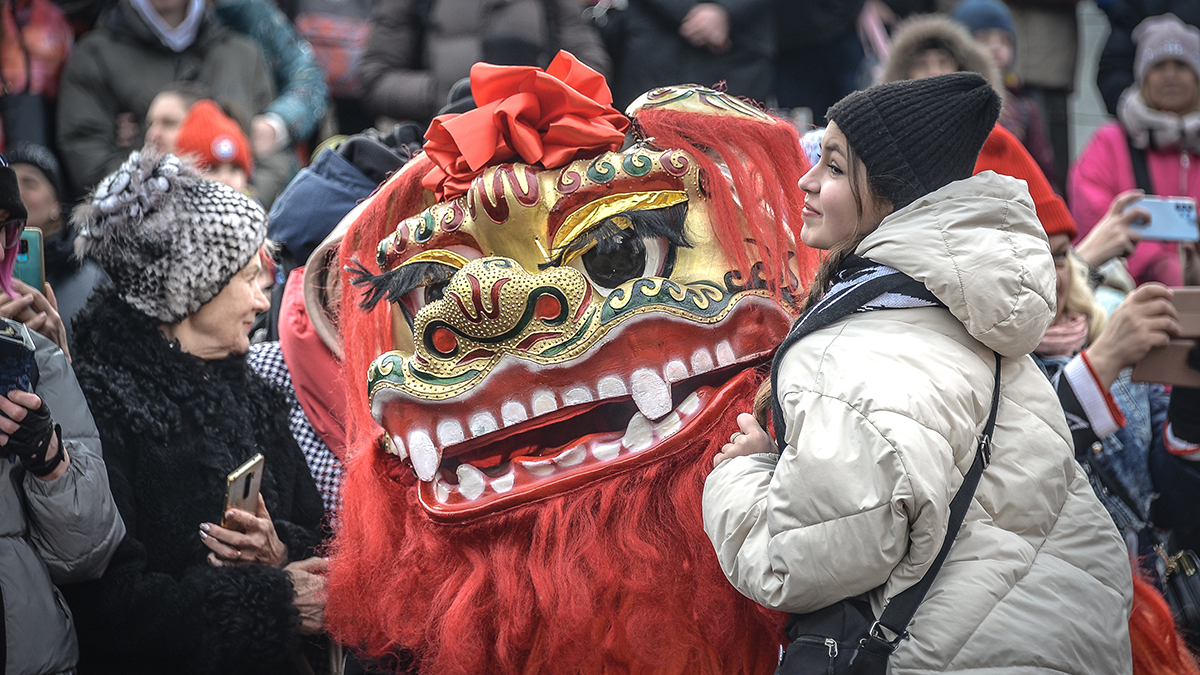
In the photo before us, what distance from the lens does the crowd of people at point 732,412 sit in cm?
151

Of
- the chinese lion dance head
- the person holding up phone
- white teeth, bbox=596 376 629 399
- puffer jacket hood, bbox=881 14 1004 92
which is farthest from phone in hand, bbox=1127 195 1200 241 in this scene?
the person holding up phone

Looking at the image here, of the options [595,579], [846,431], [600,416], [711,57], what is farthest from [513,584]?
[711,57]

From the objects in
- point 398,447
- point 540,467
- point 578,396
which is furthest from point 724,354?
point 398,447

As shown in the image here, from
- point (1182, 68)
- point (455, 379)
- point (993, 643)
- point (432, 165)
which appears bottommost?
point (1182, 68)

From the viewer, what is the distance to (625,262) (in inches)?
76.6

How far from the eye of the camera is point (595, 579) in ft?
6.10

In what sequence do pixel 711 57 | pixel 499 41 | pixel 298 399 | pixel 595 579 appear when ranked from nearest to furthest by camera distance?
pixel 595 579, pixel 298 399, pixel 499 41, pixel 711 57

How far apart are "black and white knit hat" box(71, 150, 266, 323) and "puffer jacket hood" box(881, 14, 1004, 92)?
2.19 m

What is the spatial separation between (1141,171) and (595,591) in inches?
141

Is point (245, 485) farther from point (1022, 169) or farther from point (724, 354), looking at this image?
point (1022, 169)

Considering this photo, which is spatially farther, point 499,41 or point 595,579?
point 499,41

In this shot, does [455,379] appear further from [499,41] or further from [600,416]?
[499,41]

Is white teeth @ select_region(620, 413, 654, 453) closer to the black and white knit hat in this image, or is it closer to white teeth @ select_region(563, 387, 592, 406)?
white teeth @ select_region(563, 387, 592, 406)

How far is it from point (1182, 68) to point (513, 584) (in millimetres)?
3834
